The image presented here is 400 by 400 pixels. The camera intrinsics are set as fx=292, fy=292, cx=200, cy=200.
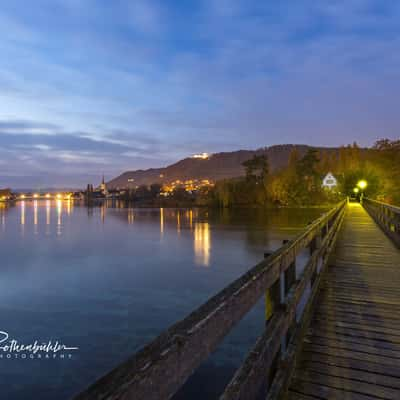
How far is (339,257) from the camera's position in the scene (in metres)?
8.00

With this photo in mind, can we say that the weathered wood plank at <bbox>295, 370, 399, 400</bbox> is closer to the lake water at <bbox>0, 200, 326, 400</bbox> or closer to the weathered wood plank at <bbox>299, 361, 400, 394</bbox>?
the weathered wood plank at <bbox>299, 361, 400, 394</bbox>

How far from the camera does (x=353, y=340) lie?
3.50m

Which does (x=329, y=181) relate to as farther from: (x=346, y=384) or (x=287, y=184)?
(x=346, y=384)

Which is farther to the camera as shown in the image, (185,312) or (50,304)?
(50,304)

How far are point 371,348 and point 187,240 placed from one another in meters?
22.3

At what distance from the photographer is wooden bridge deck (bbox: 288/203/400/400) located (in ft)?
8.57

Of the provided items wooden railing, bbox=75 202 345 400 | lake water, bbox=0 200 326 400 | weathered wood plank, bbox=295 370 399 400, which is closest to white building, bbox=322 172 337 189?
lake water, bbox=0 200 326 400

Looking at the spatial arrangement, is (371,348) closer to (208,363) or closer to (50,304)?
(208,363)

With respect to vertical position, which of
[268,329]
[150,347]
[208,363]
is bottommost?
[208,363]

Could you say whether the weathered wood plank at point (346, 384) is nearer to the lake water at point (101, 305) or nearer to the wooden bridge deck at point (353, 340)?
the wooden bridge deck at point (353, 340)

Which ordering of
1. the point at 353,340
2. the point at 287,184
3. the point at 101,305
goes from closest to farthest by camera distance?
the point at 353,340 < the point at 101,305 < the point at 287,184

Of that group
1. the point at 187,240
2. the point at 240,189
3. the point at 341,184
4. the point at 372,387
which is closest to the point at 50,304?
the point at 372,387

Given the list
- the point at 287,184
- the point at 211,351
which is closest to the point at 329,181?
the point at 287,184

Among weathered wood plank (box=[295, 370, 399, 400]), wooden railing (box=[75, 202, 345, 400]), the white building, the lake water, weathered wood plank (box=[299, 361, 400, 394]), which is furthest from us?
the white building
